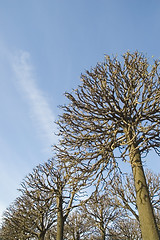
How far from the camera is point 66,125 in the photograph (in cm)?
629

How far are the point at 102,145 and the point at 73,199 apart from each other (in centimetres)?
539

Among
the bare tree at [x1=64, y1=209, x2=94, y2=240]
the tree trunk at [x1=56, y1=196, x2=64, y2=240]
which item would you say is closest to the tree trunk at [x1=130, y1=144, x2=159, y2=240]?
the tree trunk at [x1=56, y1=196, x2=64, y2=240]

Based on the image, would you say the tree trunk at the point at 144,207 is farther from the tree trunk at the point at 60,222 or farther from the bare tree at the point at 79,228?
the bare tree at the point at 79,228

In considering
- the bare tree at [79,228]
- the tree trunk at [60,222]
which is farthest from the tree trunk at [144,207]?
the bare tree at [79,228]

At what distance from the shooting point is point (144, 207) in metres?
4.38

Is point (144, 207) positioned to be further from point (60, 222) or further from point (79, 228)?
point (79, 228)

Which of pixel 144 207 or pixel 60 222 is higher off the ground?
pixel 60 222

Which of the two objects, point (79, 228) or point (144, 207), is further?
point (79, 228)

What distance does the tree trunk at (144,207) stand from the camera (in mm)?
4052

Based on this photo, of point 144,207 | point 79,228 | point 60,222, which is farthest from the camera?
point 79,228

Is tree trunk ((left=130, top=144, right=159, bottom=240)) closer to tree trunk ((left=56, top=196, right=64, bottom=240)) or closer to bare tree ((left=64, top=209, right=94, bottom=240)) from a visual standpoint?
tree trunk ((left=56, top=196, right=64, bottom=240))

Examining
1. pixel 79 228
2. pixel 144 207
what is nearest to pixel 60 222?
pixel 144 207

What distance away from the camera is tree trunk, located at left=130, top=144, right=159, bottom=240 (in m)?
4.05

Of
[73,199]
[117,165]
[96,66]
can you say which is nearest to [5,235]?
[73,199]
